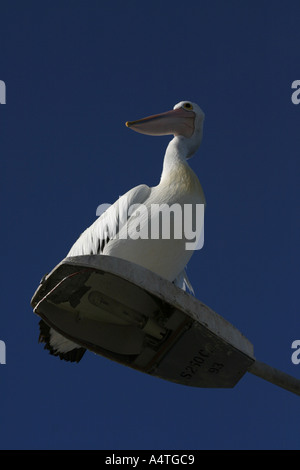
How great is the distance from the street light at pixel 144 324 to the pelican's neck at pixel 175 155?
10.3 feet

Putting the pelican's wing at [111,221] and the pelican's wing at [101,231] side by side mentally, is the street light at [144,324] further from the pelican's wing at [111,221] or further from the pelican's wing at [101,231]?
the pelican's wing at [111,221]

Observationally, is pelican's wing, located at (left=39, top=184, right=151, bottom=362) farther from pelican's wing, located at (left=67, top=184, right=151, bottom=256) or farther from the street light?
the street light

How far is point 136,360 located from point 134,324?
0.14 meters

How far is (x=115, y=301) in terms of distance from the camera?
2404mm

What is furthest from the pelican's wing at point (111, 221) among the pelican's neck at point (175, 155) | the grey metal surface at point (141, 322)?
the grey metal surface at point (141, 322)

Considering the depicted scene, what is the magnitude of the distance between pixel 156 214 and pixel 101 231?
25.1 inches

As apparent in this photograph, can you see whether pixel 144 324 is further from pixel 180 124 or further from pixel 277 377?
pixel 180 124

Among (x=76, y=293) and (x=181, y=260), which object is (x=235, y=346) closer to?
(x=76, y=293)

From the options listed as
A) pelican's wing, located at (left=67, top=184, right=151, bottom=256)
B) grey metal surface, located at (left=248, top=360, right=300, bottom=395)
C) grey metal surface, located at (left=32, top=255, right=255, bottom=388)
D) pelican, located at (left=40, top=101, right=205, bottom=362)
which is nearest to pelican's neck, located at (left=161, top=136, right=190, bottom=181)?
pelican, located at (left=40, top=101, right=205, bottom=362)

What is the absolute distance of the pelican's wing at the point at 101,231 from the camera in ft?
16.3

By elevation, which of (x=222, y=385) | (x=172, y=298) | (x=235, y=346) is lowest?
(x=222, y=385)

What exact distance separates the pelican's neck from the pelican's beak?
0.09m

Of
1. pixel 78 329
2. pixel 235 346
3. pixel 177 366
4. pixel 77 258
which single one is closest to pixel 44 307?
pixel 78 329

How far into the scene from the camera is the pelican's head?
608 centimetres
